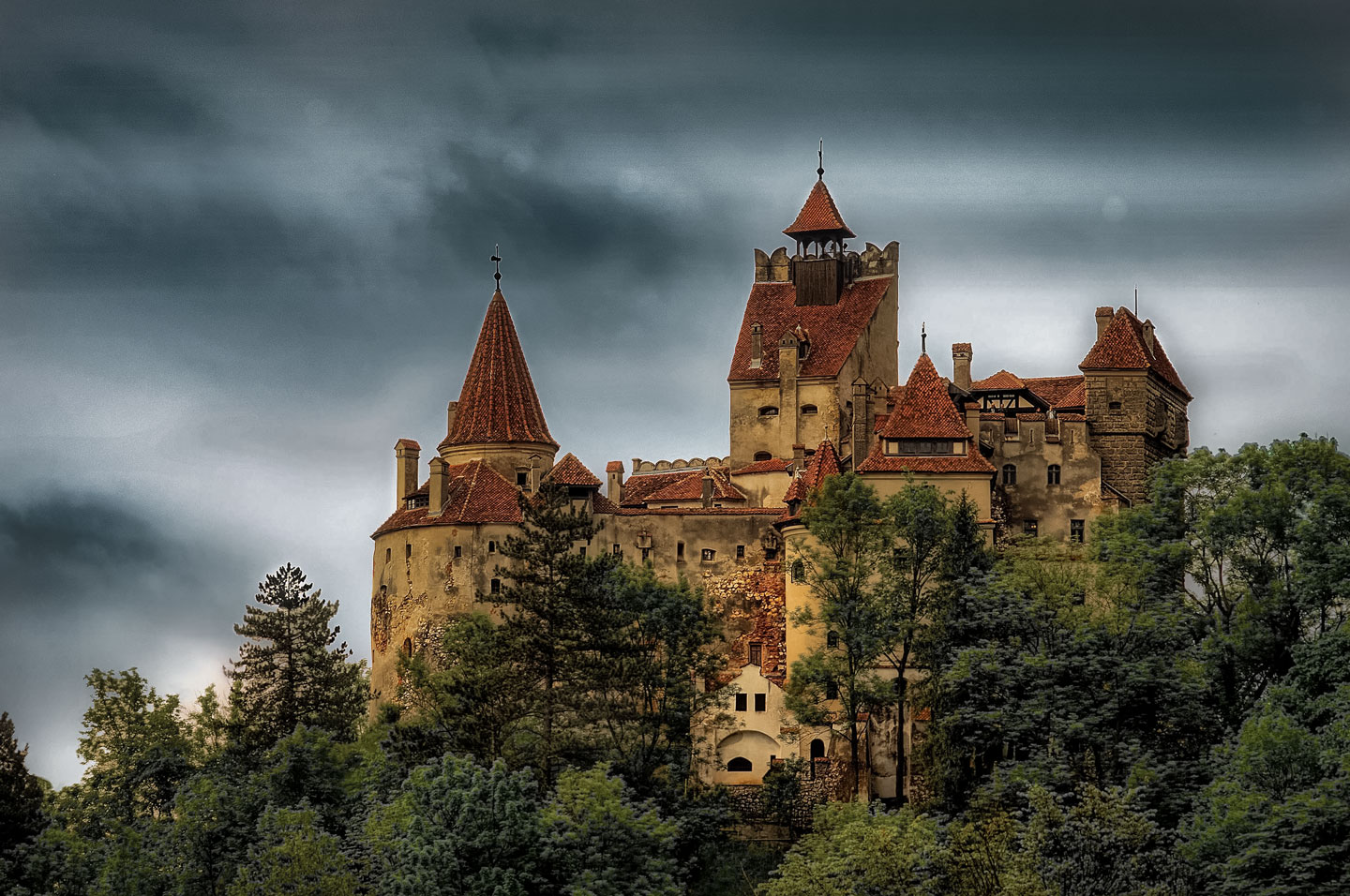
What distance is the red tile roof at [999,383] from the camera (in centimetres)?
9188

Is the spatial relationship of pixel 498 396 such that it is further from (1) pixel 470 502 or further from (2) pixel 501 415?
(1) pixel 470 502

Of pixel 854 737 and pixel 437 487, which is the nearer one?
pixel 854 737

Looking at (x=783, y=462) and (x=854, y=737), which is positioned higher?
(x=783, y=462)

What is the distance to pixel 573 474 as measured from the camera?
303 ft

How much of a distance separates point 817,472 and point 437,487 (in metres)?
16.4

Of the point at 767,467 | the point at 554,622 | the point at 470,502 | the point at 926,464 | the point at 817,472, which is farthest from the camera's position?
the point at 767,467

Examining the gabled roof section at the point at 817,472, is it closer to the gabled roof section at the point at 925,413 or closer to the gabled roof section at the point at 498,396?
the gabled roof section at the point at 925,413

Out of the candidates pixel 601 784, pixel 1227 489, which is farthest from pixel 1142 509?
Result: pixel 601 784

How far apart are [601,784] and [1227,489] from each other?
23085 mm

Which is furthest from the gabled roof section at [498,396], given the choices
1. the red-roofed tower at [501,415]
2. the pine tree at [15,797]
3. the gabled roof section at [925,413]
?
the pine tree at [15,797]

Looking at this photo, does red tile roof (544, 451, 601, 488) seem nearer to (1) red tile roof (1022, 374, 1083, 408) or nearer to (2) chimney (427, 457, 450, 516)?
(2) chimney (427, 457, 450, 516)

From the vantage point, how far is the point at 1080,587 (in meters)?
77.6

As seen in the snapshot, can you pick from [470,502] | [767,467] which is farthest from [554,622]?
[767,467]

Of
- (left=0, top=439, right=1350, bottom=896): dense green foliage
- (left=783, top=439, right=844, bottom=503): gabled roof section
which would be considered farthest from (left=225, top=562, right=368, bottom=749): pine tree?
(left=783, top=439, right=844, bottom=503): gabled roof section
